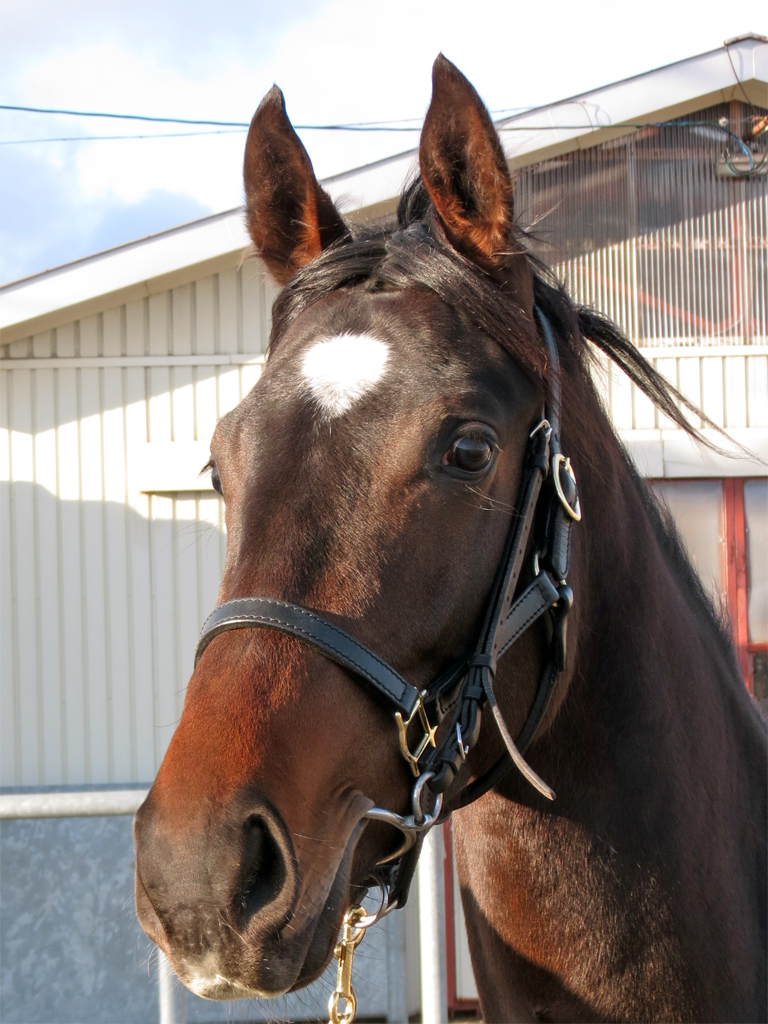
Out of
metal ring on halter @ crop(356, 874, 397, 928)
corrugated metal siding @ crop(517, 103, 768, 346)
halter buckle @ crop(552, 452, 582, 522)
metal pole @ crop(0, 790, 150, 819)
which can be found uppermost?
corrugated metal siding @ crop(517, 103, 768, 346)

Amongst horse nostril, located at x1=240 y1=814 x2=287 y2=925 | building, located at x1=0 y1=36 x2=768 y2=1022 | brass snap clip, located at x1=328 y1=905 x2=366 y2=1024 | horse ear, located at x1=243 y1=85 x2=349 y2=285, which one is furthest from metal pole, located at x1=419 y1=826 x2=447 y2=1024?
building, located at x1=0 y1=36 x2=768 y2=1022

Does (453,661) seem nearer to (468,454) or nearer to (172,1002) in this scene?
(468,454)

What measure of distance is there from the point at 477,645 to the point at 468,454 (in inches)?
13.2

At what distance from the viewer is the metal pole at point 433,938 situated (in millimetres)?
2516

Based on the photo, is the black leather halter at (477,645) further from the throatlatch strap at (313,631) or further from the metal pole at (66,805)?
the metal pole at (66,805)

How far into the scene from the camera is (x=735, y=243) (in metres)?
5.23

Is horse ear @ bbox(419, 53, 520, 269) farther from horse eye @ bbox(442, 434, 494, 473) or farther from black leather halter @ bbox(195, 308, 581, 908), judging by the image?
horse eye @ bbox(442, 434, 494, 473)

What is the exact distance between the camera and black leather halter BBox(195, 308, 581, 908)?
4.07 feet

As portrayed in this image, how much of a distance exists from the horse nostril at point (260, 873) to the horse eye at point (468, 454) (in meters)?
0.65

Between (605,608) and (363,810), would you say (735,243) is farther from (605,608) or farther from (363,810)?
(363,810)

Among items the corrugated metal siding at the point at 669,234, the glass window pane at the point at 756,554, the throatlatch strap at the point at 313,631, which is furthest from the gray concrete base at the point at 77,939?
the corrugated metal siding at the point at 669,234

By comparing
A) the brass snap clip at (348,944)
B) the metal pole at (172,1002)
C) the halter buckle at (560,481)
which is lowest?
the metal pole at (172,1002)

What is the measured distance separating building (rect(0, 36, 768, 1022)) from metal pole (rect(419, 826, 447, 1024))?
2633 millimetres

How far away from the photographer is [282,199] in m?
1.95
